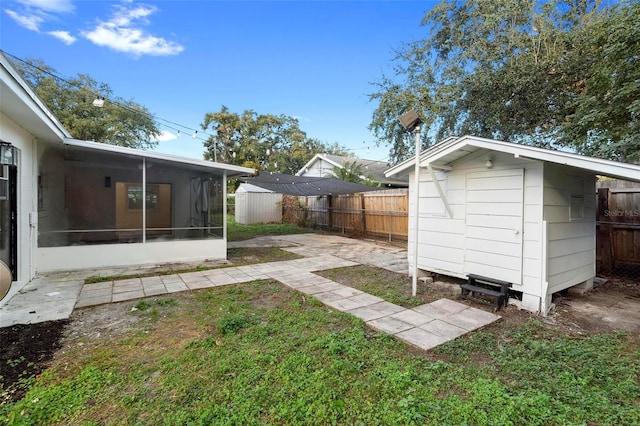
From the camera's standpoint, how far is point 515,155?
360cm

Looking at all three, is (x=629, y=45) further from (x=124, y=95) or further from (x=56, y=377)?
(x=124, y=95)

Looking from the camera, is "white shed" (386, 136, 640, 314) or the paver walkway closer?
the paver walkway

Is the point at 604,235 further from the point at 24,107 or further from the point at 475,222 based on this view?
the point at 24,107

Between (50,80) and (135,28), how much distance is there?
38.2 feet

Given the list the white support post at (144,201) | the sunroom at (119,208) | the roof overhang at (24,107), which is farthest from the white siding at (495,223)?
the white support post at (144,201)

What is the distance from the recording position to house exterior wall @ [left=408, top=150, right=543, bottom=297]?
3705mm

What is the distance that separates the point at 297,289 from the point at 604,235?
5.77 metres

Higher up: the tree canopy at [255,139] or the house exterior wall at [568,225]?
the tree canopy at [255,139]

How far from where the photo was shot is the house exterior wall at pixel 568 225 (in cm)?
378

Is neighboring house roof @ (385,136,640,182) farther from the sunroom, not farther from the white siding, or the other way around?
the sunroom

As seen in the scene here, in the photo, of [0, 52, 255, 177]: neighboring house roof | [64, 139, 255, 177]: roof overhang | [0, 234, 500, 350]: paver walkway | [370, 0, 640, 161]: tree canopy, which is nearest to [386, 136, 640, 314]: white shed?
[0, 234, 500, 350]: paver walkway

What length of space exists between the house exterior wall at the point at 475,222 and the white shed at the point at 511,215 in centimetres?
1

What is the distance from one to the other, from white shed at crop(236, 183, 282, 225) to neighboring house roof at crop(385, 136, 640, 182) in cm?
1126

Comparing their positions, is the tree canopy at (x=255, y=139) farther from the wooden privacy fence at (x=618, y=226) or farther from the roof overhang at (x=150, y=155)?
the wooden privacy fence at (x=618, y=226)
